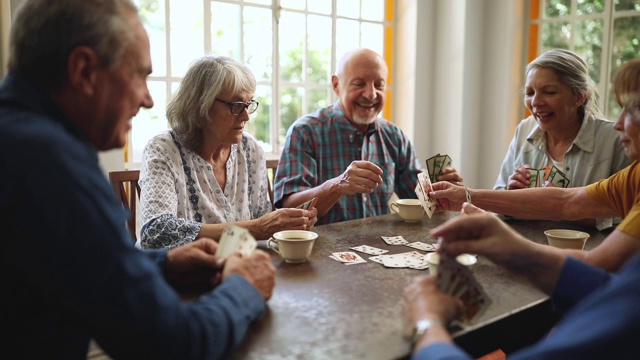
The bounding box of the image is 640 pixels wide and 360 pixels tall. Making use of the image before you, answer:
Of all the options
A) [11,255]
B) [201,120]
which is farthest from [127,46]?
[201,120]

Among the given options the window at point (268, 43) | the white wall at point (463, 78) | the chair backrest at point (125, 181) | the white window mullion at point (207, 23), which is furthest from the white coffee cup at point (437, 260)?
the white wall at point (463, 78)

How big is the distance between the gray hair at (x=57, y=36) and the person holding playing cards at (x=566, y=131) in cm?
189

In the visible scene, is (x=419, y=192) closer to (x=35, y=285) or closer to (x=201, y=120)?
(x=201, y=120)

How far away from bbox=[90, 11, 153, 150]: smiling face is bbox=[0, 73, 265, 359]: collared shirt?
0.08m

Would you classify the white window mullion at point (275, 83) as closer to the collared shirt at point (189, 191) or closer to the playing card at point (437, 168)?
the collared shirt at point (189, 191)

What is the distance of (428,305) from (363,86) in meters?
1.72

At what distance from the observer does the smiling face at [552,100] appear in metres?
2.32

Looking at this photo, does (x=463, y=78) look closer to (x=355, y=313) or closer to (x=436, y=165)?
(x=436, y=165)

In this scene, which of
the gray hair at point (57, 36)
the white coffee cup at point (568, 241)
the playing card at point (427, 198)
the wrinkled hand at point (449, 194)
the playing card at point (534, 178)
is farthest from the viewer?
the playing card at point (534, 178)

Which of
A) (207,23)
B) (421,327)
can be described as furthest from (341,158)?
(421,327)

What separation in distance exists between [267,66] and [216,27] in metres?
0.46

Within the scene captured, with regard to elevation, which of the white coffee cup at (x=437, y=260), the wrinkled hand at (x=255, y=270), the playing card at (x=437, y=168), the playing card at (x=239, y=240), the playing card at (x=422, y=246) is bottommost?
the playing card at (x=422, y=246)

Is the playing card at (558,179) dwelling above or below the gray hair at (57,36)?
below

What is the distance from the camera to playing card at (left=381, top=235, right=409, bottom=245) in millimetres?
1743
